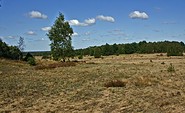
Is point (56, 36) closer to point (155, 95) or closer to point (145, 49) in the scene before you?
point (155, 95)

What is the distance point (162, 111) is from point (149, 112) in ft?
1.94

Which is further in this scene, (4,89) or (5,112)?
(4,89)

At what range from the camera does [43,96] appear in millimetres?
19500

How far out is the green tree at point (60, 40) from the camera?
67562mm

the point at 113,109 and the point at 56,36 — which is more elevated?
the point at 56,36

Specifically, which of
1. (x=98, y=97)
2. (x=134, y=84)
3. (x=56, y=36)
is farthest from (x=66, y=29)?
(x=98, y=97)

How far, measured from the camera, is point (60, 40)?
222 ft

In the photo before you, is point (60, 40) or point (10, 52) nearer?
point (60, 40)

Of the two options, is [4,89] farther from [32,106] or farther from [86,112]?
[86,112]

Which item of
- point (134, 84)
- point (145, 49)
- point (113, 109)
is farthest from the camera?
point (145, 49)

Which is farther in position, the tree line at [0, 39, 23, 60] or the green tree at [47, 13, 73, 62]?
the tree line at [0, 39, 23, 60]

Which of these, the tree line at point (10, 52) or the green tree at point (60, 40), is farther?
the tree line at point (10, 52)

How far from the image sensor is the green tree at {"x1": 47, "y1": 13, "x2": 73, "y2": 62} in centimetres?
6756

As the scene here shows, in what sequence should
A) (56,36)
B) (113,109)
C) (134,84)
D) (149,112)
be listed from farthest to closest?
(56,36) → (134,84) → (113,109) → (149,112)
